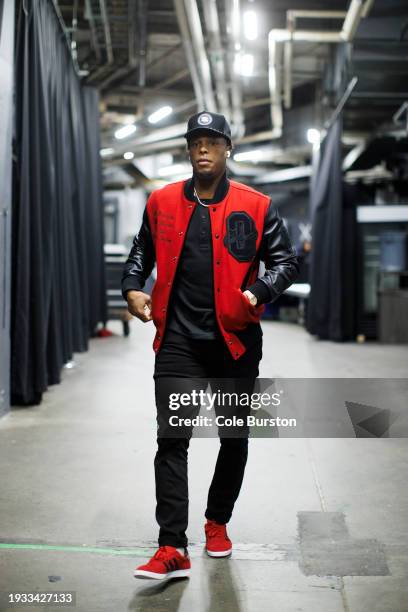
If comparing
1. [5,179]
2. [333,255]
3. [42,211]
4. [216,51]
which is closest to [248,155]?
[333,255]

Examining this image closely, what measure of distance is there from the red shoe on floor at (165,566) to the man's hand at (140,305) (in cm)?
68

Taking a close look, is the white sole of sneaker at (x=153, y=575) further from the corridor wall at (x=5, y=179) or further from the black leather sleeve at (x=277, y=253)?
the corridor wall at (x=5, y=179)

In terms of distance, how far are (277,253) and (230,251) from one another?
173mm

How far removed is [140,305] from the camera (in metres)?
2.36

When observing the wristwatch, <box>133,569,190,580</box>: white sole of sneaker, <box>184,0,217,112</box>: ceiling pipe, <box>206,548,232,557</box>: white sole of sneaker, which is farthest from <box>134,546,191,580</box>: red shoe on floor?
<box>184,0,217,112</box>: ceiling pipe

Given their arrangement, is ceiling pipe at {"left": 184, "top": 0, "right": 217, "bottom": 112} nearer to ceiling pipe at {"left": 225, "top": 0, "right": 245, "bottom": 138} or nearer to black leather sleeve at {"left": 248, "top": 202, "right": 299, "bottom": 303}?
ceiling pipe at {"left": 225, "top": 0, "right": 245, "bottom": 138}

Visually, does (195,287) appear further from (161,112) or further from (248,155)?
(248,155)

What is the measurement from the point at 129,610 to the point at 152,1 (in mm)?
7802

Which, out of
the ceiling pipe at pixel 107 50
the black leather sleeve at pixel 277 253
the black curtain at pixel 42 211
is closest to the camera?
the black leather sleeve at pixel 277 253

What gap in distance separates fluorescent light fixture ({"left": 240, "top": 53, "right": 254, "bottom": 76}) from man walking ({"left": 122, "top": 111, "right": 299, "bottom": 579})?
5909 mm

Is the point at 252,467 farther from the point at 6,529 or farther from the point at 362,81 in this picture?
the point at 362,81

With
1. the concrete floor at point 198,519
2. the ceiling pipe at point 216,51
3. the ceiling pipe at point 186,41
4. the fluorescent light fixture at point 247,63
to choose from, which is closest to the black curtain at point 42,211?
the concrete floor at point 198,519

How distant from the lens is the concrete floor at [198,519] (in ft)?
7.34

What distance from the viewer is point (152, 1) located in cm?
869
